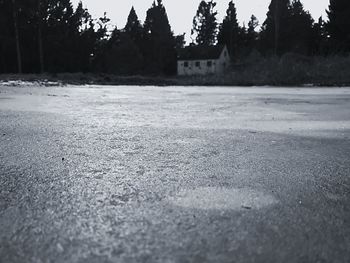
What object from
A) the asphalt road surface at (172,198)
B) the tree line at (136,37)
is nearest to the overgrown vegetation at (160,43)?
the tree line at (136,37)

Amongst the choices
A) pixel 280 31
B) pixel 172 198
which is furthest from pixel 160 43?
pixel 172 198

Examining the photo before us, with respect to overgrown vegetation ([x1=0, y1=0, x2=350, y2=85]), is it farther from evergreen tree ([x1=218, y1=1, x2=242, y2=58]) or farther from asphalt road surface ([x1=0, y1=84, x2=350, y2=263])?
asphalt road surface ([x1=0, y1=84, x2=350, y2=263])

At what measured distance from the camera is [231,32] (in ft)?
226

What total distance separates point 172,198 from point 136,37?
65.2 metres

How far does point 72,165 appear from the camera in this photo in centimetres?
266

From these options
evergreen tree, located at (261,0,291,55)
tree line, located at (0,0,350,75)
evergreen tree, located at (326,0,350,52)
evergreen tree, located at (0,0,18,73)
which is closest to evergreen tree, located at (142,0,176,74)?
tree line, located at (0,0,350,75)

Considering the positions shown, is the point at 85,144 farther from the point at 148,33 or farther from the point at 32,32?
the point at 148,33

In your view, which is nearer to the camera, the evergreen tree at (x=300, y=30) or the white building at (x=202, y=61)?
the evergreen tree at (x=300, y=30)

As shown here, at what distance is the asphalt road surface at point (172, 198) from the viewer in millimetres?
1352

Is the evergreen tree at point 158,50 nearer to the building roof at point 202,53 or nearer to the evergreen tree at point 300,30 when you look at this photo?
the building roof at point 202,53

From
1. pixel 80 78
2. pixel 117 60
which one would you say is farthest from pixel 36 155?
pixel 117 60

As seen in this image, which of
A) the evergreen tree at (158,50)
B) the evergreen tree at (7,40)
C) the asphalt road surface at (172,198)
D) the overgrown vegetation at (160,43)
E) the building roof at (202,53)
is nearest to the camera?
the asphalt road surface at (172,198)

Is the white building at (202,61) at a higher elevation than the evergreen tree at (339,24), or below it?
below

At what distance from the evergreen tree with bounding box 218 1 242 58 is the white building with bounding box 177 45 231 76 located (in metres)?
6.84
